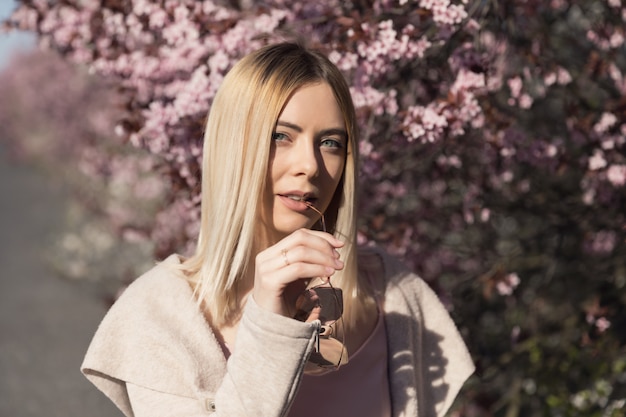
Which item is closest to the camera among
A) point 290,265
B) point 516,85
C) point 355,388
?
point 290,265

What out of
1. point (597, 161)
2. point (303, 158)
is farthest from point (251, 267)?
point (597, 161)

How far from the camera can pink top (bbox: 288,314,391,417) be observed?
2420 millimetres

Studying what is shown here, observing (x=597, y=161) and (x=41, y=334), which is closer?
(x=597, y=161)

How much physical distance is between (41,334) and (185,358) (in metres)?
7.45

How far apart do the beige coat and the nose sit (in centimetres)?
43

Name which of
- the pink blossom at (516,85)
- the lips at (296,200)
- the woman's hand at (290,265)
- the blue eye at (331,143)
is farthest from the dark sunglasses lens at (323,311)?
the pink blossom at (516,85)

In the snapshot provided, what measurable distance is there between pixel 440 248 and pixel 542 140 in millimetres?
894

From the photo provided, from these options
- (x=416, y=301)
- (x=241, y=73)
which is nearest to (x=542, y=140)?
(x=416, y=301)

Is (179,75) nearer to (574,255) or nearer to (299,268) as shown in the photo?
(574,255)

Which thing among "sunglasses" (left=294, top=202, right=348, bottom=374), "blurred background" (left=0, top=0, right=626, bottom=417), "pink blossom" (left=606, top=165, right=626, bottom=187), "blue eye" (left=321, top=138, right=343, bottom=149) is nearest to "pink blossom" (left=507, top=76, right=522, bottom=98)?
"blurred background" (left=0, top=0, right=626, bottom=417)

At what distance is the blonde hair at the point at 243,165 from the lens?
90.7 inches

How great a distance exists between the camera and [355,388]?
2.52m

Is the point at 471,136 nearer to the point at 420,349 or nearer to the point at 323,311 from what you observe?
the point at 420,349

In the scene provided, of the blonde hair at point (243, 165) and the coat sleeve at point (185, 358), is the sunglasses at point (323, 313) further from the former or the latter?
the blonde hair at point (243, 165)
